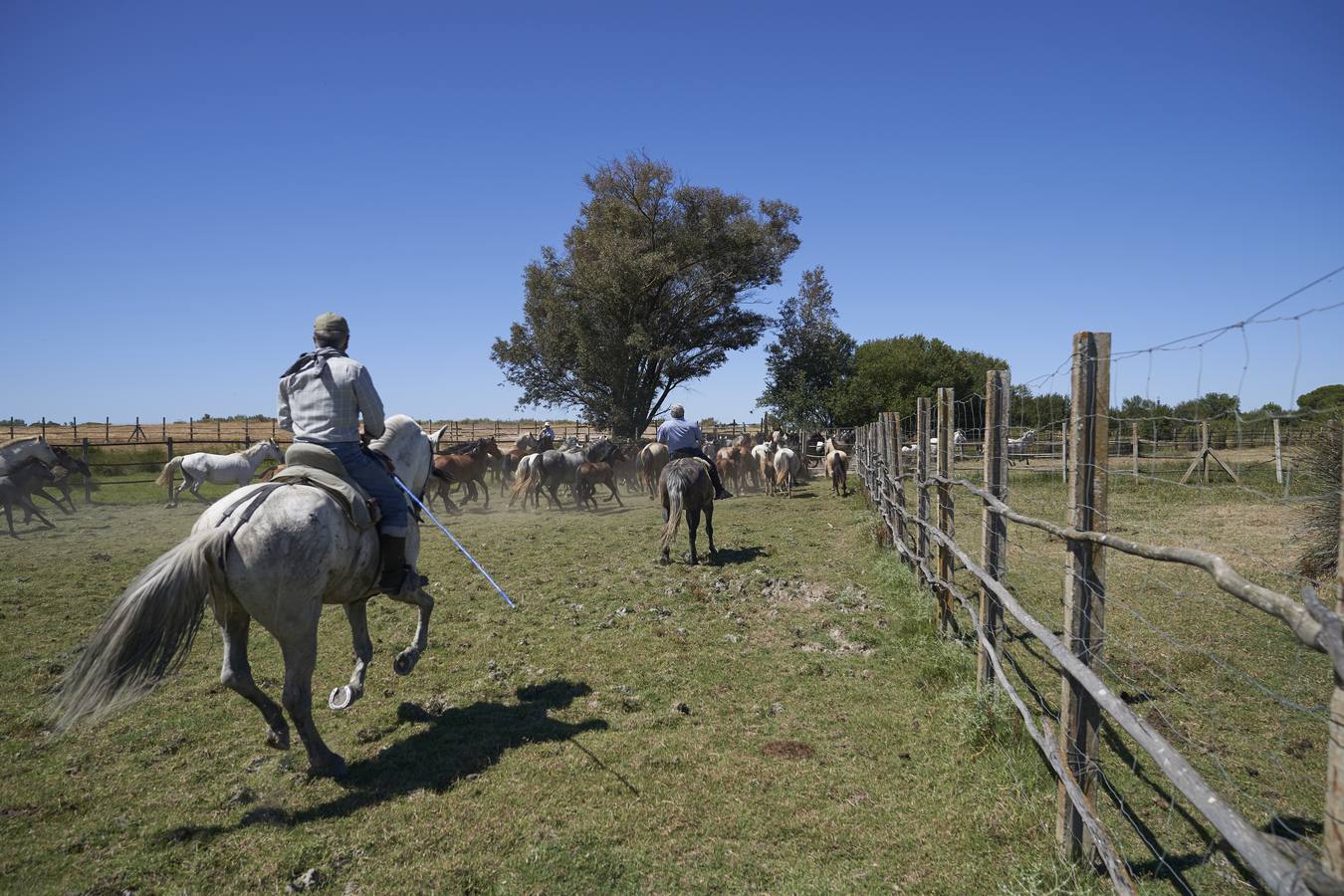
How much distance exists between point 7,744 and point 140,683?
5.58 feet

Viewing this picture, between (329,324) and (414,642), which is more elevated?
(329,324)

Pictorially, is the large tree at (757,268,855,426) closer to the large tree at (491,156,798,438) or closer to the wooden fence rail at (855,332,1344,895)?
the large tree at (491,156,798,438)

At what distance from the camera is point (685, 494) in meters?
10.4

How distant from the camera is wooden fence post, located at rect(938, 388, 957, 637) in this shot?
663 centimetres

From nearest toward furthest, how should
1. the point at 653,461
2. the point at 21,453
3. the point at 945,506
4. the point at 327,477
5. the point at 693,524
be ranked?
the point at 327,477, the point at 945,506, the point at 693,524, the point at 21,453, the point at 653,461

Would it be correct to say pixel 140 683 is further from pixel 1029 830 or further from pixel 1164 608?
pixel 1164 608

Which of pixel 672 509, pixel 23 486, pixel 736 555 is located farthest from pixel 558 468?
pixel 23 486

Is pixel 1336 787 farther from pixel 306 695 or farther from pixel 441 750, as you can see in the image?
pixel 306 695

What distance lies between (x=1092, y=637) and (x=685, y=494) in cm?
743

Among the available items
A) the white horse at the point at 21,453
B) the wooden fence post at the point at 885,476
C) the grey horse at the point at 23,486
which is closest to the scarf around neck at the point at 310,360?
the wooden fence post at the point at 885,476

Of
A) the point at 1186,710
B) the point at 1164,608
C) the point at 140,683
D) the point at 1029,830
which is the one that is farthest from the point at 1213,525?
the point at 140,683

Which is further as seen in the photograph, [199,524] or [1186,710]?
[1186,710]

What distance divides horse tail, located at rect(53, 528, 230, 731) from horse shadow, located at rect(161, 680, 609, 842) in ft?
2.68

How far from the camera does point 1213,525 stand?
1106 centimetres
